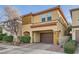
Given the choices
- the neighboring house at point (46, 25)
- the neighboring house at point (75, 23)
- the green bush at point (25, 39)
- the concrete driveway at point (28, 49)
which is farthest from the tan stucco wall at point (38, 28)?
the neighboring house at point (75, 23)

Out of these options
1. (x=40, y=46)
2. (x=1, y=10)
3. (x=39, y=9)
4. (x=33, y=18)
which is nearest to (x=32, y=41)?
(x=40, y=46)

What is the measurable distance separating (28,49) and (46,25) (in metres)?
2.03

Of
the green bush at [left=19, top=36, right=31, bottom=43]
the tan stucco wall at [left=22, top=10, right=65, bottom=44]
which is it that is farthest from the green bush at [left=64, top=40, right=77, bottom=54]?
the green bush at [left=19, top=36, right=31, bottom=43]

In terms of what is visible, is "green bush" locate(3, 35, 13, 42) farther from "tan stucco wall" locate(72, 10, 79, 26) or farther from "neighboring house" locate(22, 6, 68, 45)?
"tan stucco wall" locate(72, 10, 79, 26)

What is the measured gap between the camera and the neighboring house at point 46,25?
330 inches

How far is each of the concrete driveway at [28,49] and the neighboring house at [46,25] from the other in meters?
0.38

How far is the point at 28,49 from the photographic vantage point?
27.9 ft

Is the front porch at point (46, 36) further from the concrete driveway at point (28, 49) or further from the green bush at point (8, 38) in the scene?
the green bush at point (8, 38)

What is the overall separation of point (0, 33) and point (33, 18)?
2.68m

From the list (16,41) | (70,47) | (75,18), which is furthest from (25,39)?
(75,18)

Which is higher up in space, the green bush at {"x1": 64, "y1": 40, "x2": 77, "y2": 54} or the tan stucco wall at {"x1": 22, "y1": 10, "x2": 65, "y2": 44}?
the tan stucco wall at {"x1": 22, "y1": 10, "x2": 65, "y2": 44}

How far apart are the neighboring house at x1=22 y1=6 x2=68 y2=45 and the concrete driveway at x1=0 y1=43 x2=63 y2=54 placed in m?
0.38

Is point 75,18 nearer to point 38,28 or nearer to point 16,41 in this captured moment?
point 38,28

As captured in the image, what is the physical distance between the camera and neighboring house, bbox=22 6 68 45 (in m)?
8.38
